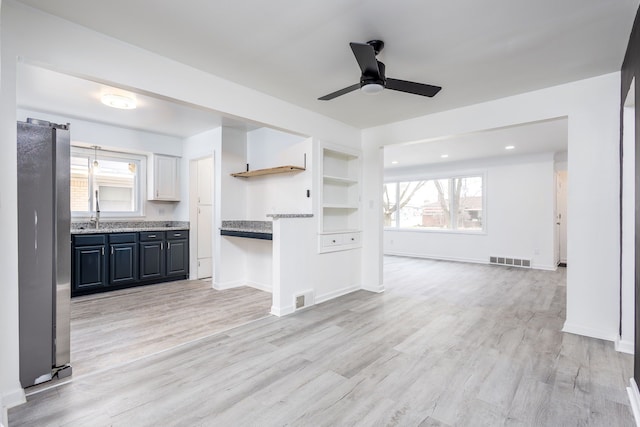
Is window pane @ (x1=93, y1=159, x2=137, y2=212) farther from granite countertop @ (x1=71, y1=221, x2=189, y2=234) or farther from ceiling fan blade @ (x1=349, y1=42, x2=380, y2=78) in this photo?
ceiling fan blade @ (x1=349, y1=42, x2=380, y2=78)

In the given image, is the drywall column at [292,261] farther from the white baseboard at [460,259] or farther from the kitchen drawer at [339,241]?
the white baseboard at [460,259]

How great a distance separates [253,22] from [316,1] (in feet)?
1.60

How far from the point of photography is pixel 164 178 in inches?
206

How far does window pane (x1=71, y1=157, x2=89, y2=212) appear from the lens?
4688mm

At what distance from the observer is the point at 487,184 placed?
23.0 ft

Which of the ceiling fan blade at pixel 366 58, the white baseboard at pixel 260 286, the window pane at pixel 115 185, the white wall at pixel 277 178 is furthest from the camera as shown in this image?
the window pane at pixel 115 185

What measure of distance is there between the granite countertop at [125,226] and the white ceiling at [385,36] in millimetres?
3020

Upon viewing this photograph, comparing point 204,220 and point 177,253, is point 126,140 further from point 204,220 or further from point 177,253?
point 177,253

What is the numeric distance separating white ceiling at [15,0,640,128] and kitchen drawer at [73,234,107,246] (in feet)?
10.0

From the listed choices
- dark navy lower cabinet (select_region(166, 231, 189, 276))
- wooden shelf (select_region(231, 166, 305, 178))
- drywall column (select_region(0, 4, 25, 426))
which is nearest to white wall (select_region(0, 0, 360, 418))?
drywall column (select_region(0, 4, 25, 426))

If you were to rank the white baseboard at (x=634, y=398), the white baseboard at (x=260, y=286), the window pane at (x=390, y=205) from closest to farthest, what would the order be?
the white baseboard at (x=634, y=398)
the white baseboard at (x=260, y=286)
the window pane at (x=390, y=205)

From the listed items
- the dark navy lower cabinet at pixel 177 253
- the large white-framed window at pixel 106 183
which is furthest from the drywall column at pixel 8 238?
the large white-framed window at pixel 106 183

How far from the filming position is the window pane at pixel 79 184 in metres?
4.69

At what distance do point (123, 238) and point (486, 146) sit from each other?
632 centimetres
